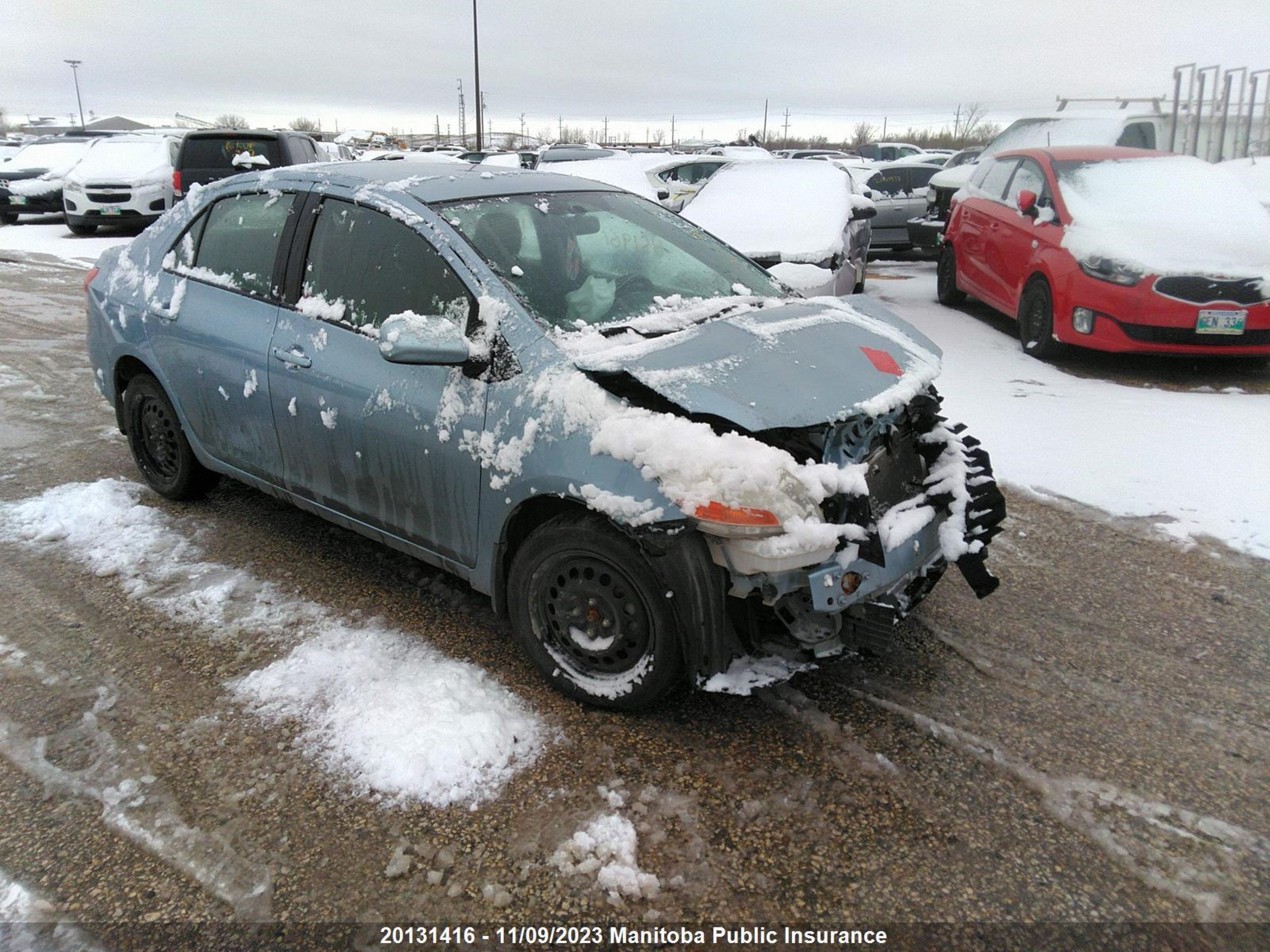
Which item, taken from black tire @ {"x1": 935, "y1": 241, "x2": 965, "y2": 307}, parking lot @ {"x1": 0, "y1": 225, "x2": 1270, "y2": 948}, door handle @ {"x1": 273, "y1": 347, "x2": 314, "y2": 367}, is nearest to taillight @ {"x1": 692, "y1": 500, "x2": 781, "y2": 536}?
parking lot @ {"x1": 0, "y1": 225, "x2": 1270, "y2": 948}

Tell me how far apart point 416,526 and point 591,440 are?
94cm

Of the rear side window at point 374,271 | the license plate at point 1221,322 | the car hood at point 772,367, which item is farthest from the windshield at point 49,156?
the license plate at point 1221,322

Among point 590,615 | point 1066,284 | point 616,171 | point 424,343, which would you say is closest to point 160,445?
point 424,343

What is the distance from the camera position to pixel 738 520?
2402 millimetres

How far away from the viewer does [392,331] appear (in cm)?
284

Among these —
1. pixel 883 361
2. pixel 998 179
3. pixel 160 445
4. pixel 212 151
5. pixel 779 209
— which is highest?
pixel 212 151

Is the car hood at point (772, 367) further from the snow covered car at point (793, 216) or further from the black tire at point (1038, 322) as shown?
the black tire at point (1038, 322)

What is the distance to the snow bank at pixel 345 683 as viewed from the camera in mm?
2609

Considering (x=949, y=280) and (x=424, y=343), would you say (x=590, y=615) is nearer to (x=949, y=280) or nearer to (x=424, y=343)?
(x=424, y=343)

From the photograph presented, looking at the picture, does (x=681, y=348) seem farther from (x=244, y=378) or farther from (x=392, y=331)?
(x=244, y=378)

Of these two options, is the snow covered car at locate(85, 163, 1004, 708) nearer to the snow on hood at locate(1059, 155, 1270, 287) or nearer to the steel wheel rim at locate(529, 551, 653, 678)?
the steel wheel rim at locate(529, 551, 653, 678)

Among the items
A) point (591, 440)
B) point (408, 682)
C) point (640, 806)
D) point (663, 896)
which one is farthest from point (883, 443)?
point (408, 682)

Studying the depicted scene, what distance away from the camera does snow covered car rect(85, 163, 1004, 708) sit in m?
2.54

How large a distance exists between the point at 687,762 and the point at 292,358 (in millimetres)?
2171
